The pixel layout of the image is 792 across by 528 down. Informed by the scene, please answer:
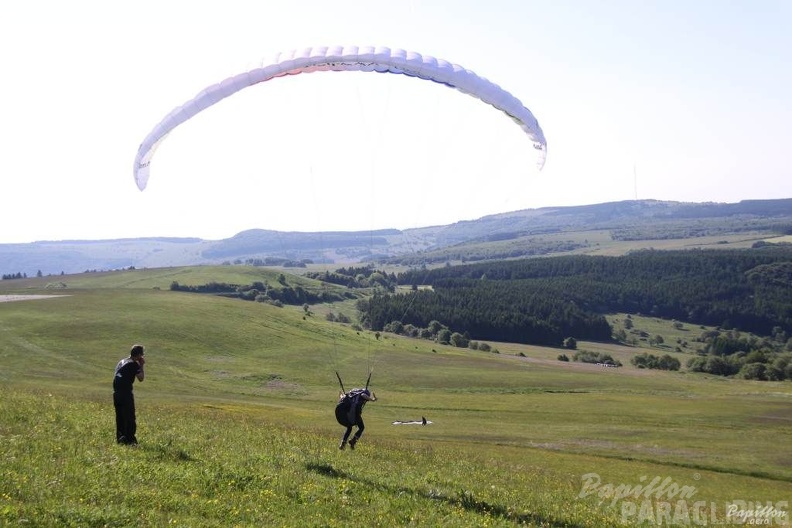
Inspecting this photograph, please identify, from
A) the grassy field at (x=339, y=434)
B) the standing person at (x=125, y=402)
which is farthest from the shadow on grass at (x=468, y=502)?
the standing person at (x=125, y=402)

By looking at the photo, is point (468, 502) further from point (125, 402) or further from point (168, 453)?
point (125, 402)

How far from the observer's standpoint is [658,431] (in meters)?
42.4

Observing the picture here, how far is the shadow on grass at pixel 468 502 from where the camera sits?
552 inches

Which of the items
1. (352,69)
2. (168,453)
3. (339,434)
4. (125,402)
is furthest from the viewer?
(339,434)

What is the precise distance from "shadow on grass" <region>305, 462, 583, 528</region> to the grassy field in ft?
0.24

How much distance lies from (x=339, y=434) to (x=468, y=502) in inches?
518

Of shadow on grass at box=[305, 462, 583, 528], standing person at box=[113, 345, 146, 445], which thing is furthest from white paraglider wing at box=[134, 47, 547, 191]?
shadow on grass at box=[305, 462, 583, 528]

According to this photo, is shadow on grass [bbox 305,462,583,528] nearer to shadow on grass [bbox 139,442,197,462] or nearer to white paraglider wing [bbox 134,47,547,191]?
shadow on grass [bbox 139,442,197,462]

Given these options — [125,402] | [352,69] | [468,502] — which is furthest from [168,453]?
[352,69]

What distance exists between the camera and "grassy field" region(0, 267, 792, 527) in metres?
12.2

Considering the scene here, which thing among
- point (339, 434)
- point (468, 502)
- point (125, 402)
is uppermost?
point (125, 402)

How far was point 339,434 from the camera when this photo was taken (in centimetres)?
2708

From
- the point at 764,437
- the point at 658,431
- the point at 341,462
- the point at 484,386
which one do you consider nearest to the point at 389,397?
the point at 484,386

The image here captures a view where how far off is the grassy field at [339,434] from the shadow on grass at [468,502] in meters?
0.07
